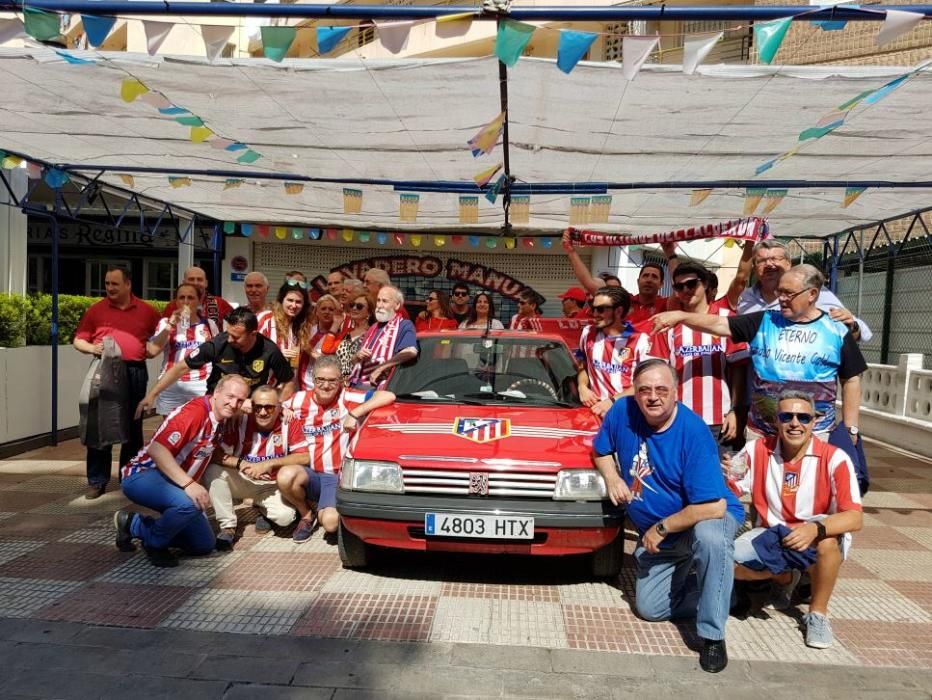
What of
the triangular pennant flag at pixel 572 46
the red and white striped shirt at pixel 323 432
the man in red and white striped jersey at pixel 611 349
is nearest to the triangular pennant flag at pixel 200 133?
the red and white striped shirt at pixel 323 432

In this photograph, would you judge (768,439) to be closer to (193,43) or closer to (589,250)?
(589,250)

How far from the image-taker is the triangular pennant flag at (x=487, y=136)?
5652mm

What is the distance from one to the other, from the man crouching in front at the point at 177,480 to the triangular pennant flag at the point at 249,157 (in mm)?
3473

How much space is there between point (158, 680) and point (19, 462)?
5344mm

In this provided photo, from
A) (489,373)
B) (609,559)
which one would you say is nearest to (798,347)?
(609,559)

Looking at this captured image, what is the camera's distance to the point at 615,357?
4.70m

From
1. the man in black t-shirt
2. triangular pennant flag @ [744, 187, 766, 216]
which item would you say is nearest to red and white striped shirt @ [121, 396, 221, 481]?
the man in black t-shirt

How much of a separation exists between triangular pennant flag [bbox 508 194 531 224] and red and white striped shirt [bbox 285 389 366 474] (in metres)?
4.53

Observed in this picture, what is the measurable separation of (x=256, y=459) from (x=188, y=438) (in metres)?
0.59

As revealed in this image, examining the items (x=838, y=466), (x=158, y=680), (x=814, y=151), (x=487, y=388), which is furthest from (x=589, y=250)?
(x=158, y=680)

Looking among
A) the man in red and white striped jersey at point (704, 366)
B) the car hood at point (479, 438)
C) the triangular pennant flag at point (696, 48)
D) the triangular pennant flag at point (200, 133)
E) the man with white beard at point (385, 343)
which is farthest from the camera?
the triangular pennant flag at point (200, 133)

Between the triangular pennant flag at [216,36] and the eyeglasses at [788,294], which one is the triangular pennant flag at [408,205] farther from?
the eyeglasses at [788,294]

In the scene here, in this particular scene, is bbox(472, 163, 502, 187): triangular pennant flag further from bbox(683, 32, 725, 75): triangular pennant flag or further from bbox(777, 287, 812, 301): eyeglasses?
bbox(777, 287, 812, 301): eyeglasses

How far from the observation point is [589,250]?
51.6ft
